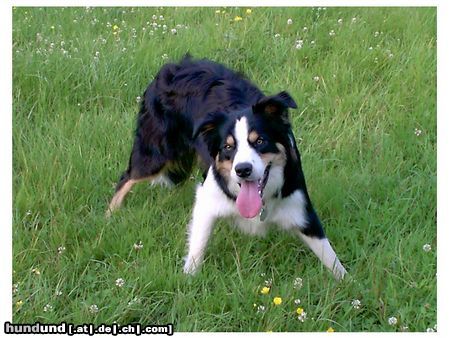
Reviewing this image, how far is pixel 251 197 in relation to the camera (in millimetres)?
3742

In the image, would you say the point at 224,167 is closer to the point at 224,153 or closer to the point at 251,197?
the point at 224,153

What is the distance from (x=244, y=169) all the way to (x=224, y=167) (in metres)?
0.36

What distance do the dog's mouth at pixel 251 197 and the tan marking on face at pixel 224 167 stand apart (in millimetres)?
129

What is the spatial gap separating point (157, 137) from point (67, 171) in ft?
2.51

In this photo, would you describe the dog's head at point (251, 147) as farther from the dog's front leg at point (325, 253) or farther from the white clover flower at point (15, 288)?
the white clover flower at point (15, 288)

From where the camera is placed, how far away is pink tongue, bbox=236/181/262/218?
3732 mm

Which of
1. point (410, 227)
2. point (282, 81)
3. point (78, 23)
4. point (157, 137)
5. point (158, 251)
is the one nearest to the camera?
point (158, 251)

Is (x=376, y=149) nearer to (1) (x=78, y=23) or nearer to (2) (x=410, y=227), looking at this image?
(2) (x=410, y=227)

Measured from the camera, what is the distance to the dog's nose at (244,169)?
3498 millimetres

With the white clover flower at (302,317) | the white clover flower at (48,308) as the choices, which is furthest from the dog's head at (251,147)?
the white clover flower at (48,308)

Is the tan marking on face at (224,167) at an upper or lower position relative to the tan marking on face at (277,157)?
lower

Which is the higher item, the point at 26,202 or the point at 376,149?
the point at 376,149

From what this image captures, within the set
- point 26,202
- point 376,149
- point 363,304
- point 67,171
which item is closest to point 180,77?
point 67,171

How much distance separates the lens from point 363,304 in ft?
12.3
